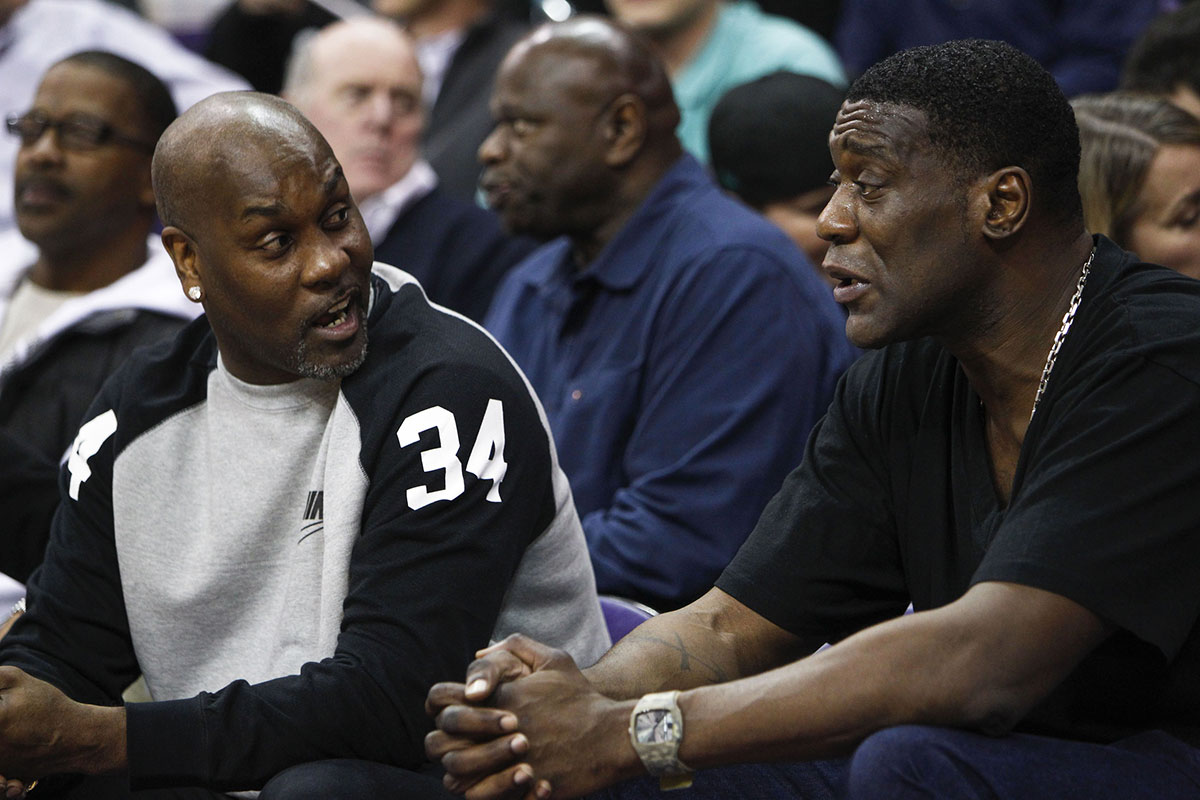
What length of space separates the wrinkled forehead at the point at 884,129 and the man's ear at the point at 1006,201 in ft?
0.35

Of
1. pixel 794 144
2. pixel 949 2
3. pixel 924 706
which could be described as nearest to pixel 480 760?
pixel 924 706

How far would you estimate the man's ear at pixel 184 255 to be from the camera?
2.62 meters

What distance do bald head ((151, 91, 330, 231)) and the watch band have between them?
3.46ft

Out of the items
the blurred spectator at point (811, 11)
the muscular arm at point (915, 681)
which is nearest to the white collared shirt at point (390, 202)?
the blurred spectator at point (811, 11)

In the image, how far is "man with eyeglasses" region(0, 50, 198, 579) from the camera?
12.5 feet

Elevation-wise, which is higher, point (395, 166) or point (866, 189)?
point (866, 189)

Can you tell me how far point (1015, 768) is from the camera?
196cm

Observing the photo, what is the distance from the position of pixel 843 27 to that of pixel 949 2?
52 cm

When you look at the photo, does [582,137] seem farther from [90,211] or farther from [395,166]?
[90,211]

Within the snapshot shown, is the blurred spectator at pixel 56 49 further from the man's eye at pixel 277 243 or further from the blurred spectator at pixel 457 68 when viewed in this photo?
the man's eye at pixel 277 243

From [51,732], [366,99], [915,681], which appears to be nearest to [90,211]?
[366,99]

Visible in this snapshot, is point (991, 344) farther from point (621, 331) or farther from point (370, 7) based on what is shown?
point (370, 7)

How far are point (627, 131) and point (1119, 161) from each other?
120cm

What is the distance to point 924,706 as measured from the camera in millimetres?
1978
